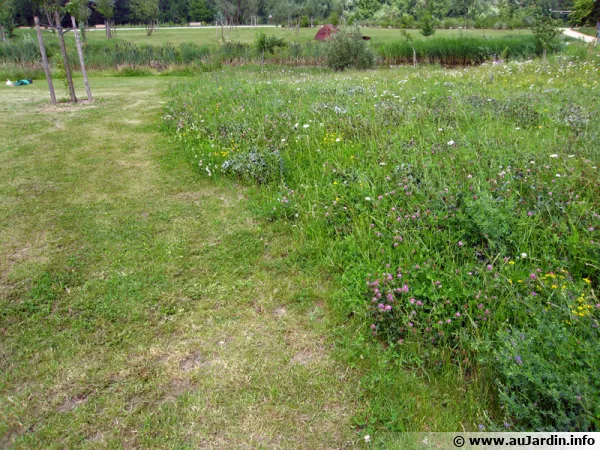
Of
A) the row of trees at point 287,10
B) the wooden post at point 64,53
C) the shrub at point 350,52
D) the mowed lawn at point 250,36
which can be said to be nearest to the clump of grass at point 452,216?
the wooden post at point 64,53

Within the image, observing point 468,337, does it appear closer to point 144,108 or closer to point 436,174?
point 436,174

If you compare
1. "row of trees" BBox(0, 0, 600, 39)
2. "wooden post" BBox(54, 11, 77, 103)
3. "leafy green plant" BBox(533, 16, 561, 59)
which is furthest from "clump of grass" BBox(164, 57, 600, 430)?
"row of trees" BBox(0, 0, 600, 39)

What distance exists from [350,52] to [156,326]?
56.4ft

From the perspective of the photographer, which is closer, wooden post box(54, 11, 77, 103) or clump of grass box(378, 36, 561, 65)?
Answer: wooden post box(54, 11, 77, 103)

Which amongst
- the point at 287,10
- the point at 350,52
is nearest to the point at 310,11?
the point at 287,10

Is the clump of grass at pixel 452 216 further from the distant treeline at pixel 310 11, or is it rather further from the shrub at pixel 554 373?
the distant treeline at pixel 310 11

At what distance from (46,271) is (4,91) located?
12.4 metres

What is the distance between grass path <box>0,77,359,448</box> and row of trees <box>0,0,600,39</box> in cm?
3857

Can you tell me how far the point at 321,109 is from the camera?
6.30 metres

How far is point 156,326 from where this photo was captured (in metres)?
2.74

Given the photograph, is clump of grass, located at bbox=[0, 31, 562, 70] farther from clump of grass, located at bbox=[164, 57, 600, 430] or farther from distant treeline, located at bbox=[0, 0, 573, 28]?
distant treeline, located at bbox=[0, 0, 573, 28]

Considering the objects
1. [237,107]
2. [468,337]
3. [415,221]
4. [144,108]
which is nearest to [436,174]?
[415,221]

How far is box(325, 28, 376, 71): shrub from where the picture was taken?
17391 mm

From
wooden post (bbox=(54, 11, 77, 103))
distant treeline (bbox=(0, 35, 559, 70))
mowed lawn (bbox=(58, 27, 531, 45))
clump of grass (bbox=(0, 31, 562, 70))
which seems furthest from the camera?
mowed lawn (bbox=(58, 27, 531, 45))
